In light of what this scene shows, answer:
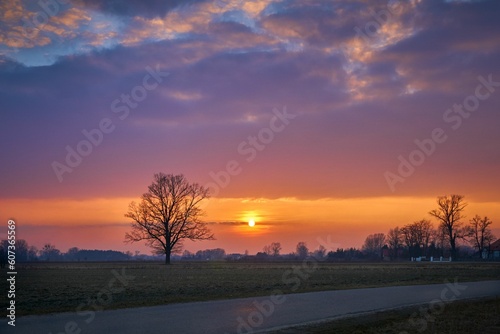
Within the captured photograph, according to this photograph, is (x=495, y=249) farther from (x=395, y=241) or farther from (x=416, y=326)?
(x=416, y=326)

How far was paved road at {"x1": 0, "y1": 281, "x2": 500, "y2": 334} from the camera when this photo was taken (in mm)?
13000

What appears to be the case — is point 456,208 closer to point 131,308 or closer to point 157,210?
point 157,210

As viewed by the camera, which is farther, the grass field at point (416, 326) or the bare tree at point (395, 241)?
the bare tree at point (395, 241)

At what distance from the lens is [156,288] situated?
24125mm

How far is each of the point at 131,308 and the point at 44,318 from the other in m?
3.16

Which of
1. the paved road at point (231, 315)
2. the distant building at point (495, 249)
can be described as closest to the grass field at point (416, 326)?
the paved road at point (231, 315)

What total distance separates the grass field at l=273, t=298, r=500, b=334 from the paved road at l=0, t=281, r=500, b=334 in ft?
2.74

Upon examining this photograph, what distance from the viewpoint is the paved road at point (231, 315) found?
13.0m

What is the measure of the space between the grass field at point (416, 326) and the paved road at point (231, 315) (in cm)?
83

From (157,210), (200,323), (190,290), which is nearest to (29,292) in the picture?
(190,290)

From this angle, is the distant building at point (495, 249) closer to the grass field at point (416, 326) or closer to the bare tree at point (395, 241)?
the bare tree at point (395, 241)

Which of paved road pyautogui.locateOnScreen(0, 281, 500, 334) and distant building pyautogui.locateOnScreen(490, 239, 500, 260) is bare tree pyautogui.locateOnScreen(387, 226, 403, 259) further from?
paved road pyautogui.locateOnScreen(0, 281, 500, 334)

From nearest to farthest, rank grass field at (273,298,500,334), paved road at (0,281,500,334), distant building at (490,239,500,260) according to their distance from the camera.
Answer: paved road at (0,281,500,334), grass field at (273,298,500,334), distant building at (490,239,500,260)

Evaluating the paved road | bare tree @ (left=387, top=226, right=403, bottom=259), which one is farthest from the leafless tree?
the paved road
